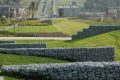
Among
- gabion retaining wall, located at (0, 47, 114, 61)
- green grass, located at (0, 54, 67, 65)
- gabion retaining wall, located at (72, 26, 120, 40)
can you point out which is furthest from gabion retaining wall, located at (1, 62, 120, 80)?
gabion retaining wall, located at (72, 26, 120, 40)

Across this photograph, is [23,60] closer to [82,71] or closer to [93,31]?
[82,71]

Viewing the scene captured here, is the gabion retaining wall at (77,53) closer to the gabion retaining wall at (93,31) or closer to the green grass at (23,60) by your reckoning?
the green grass at (23,60)

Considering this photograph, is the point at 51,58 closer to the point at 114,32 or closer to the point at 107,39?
the point at 107,39

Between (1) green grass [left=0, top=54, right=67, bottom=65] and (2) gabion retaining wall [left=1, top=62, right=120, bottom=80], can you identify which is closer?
(2) gabion retaining wall [left=1, top=62, right=120, bottom=80]

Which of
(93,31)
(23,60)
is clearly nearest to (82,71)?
(23,60)

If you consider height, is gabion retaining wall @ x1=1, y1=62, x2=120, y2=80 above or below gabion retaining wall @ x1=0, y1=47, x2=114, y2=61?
above

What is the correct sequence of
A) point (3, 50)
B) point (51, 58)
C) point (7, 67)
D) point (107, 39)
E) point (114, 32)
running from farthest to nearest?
1. point (114, 32)
2. point (107, 39)
3. point (3, 50)
4. point (51, 58)
5. point (7, 67)

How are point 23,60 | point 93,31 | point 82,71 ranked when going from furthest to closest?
point 93,31
point 23,60
point 82,71

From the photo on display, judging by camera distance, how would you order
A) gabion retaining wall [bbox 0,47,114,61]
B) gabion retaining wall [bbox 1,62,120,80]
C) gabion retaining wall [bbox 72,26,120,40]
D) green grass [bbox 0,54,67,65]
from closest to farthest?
gabion retaining wall [bbox 1,62,120,80] < green grass [bbox 0,54,67,65] < gabion retaining wall [bbox 0,47,114,61] < gabion retaining wall [bbox 72,26,120,40]

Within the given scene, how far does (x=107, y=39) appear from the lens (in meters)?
39.8

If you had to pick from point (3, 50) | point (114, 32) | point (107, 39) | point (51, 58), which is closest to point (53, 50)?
point (51, 58)

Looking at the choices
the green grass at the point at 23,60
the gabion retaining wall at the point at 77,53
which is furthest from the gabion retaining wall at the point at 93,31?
the green grass at the point at 23,60

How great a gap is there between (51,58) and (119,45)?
11899mm

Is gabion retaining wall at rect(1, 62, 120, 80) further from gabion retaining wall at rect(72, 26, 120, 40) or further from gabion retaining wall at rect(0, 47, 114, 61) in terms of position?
gabion retaining wall at rect(72, 26, 120, 40)
